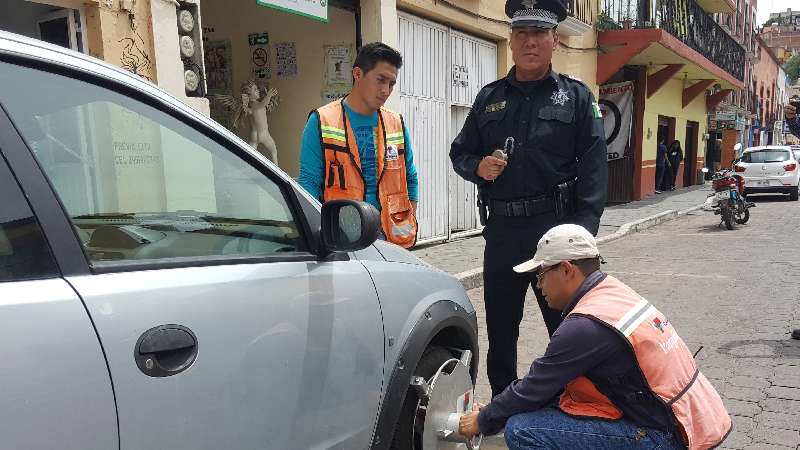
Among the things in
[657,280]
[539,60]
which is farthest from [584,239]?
[657,280]

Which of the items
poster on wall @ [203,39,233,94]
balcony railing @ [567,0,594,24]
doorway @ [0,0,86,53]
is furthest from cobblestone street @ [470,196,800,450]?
balcony railing @ [567,0,594,24]

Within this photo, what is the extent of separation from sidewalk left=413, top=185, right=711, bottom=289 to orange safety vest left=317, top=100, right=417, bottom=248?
10.7 ft

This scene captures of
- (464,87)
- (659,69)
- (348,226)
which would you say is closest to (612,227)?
(464,87)

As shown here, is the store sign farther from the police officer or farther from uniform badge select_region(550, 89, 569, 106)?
uniform badge select_region(550, 89, 569, 106)

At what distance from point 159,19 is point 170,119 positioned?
3632 mm

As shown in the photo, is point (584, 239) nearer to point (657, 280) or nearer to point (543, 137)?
point (543, 137)

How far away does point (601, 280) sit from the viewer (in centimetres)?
197

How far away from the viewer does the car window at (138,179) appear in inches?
49.3

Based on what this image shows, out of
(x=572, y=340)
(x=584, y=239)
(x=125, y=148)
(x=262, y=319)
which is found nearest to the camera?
(x=262, y=319)

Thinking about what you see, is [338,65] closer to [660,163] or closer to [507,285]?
[507,285]

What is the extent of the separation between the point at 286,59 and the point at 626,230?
6.69 m

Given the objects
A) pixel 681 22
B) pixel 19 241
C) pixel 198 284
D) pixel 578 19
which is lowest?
pixel 198 284

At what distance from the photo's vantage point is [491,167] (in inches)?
106

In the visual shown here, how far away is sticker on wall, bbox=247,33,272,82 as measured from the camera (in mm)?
7273
